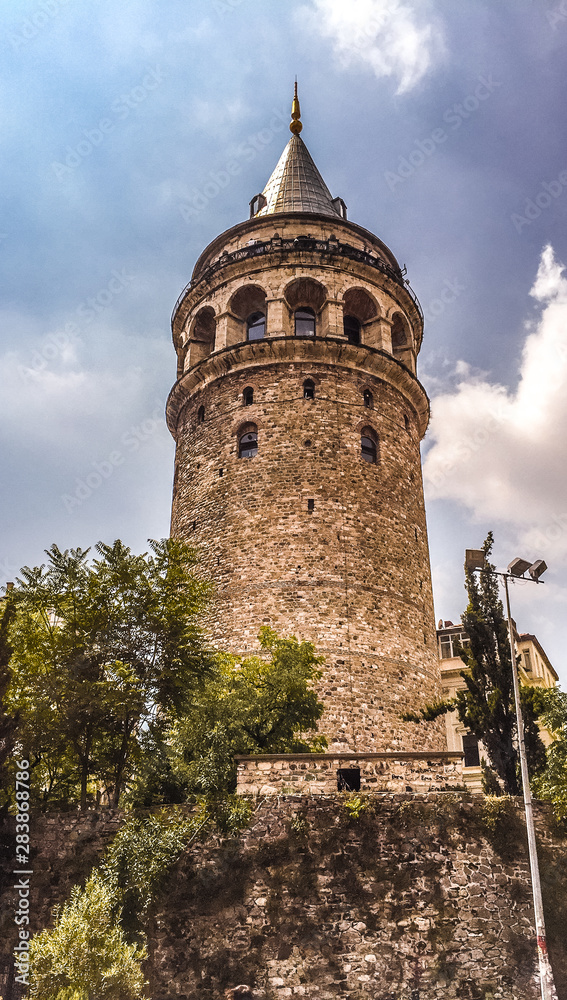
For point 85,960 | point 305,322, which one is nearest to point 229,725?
point 85,960

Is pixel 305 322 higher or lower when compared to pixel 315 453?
higher

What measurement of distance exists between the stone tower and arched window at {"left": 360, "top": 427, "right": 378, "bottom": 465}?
2.8 inches

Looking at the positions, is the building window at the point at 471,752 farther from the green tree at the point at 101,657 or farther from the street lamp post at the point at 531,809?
the green tree at the point at 101,657

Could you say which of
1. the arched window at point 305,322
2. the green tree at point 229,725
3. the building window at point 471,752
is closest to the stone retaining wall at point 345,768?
the green tree at point 229,725

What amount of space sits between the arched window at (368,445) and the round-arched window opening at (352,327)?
13.1 ft

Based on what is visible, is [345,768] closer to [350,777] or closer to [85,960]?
[350,777]

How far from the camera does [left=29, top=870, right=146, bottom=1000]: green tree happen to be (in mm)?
11633

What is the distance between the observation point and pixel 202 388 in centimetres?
2681

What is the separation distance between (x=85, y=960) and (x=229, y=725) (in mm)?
5583

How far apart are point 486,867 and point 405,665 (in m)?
7.89

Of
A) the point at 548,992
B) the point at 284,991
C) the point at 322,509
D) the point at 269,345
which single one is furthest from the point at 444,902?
the point at 269,345

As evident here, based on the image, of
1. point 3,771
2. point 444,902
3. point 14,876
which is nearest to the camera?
point 444,902

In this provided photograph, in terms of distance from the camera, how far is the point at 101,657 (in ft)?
56.6

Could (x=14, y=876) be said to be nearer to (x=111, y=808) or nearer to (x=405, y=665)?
(x=111, y=808)
